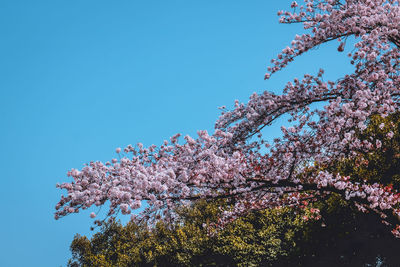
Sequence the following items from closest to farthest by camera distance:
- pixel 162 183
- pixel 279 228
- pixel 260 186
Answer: pixel 162 183 → pixel 260 186 → pixel 279 228

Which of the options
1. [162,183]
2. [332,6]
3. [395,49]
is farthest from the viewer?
[332,6]

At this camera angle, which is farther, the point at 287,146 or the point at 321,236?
the point at 321,236

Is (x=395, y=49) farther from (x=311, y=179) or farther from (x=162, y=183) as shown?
(x=162, y=183)

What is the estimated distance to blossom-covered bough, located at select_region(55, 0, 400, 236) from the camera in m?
6.78

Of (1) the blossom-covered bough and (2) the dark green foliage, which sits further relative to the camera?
(2) the dark green foliage

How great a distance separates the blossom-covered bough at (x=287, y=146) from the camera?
22.2 feet

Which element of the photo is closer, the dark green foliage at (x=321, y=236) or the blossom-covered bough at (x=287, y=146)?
the blossom-covered bough at (x=287, y=146)

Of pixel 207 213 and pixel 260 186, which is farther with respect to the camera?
pixel 207 213

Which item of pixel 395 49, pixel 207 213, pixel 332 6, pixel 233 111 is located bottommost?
pixel 395 49

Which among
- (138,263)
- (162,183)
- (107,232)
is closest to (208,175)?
(162,183)

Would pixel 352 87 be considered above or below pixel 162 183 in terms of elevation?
above

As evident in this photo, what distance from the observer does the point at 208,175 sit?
7160 mm

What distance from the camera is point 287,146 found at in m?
8.19

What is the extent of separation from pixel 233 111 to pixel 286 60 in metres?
2.06
